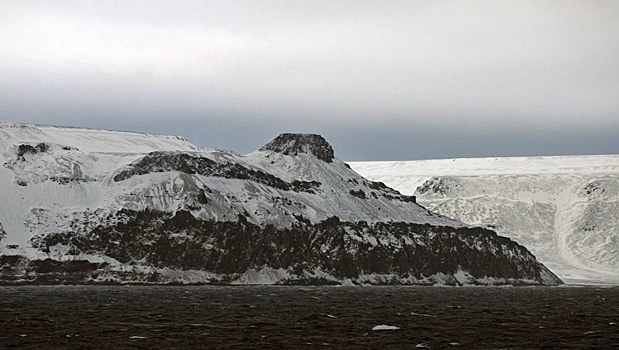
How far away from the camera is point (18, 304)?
196125 mm

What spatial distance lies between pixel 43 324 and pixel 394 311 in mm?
60990

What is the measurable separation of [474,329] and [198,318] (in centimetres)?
3885

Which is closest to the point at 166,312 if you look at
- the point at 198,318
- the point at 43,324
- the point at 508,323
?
the point at 198,318

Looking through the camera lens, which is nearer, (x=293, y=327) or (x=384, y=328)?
(x=384, y=328)

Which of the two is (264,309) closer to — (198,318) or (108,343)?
(198,318)

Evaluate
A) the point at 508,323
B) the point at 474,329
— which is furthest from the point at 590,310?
the point at 474,329

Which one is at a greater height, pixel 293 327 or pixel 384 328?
pixel 384 328

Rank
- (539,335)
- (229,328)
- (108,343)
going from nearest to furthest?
1. (108,343)
2. (539,335)
3. (229,328)

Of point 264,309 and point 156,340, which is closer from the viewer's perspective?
point 156,340

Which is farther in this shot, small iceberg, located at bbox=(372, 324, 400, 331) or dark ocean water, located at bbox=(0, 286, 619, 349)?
small iceberg, located at bbox=(372, 324, 400, 331)

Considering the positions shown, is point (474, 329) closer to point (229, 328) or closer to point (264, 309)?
point (229, 328)

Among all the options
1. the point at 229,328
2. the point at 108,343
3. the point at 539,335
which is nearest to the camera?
the point at 108,343

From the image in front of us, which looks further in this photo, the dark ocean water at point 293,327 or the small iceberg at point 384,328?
the small iceberg at point 384,328

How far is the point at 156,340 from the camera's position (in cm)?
12269
